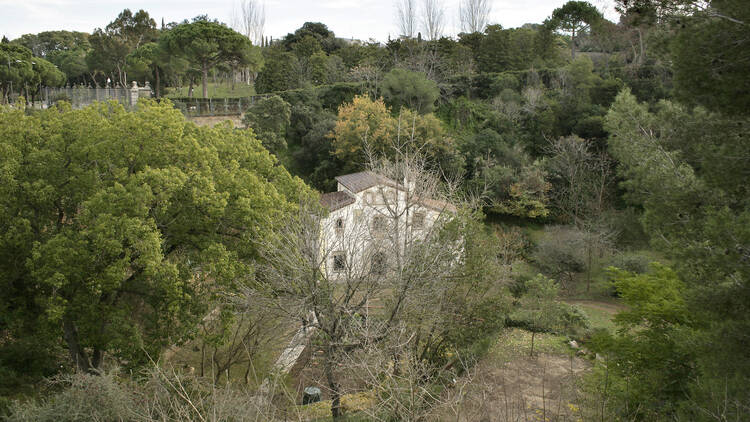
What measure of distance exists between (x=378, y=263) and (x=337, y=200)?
987cm

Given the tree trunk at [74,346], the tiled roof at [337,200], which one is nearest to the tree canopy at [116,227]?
the tree trunk at [74,346]

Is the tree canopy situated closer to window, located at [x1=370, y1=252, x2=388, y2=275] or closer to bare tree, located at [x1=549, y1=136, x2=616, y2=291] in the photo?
window, located at [x1=370, y1=252, x2=388, y2=275]

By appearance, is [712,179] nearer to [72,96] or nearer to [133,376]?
[133,376]

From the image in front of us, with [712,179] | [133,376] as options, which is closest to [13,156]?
[133,376]

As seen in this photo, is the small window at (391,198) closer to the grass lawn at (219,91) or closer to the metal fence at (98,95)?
the metal fence at (98,95)

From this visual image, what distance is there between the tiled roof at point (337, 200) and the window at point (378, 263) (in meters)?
9.10

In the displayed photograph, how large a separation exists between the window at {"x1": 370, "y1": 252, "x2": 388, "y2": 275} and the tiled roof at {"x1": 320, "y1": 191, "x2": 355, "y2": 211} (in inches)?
358

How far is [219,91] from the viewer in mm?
41500

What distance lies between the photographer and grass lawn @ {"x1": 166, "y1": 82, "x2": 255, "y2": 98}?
38.7m

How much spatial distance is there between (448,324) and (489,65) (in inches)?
1216

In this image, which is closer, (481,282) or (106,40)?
(481,282)

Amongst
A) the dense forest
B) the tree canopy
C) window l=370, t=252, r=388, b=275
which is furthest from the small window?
the tree canopy

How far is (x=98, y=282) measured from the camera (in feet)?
32.5

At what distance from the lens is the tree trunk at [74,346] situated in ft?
35.3
